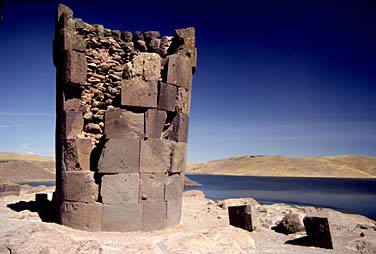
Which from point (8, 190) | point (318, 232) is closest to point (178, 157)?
point (318, 232)

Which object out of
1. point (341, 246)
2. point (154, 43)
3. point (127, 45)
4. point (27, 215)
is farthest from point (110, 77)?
point (341, 246)

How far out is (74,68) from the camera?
8.21 metres

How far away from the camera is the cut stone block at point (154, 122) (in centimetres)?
820

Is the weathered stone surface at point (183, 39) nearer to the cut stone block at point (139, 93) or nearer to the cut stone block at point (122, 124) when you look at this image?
the cut stone block at point (139, 93)

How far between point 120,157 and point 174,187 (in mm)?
1669

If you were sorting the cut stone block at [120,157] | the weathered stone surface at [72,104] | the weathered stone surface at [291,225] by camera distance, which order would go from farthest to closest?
the weathered stone surface at [291,225] → the weathered stone surface at [72,104] → the cut stone block at [120,157]

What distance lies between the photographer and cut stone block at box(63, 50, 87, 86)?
26.8ft

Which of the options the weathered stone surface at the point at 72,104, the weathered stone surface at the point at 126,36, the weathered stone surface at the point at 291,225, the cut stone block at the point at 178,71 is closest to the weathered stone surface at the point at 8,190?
the weathered stone surface at the point at 72,104

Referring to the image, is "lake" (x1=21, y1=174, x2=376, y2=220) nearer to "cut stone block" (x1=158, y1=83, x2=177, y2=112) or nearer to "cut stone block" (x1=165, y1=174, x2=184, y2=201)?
"cut stone block" (x1=165, y1=174, x2=184, y2=201)

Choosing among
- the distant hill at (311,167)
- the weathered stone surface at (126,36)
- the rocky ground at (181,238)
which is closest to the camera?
the rocky ground at (181,238)

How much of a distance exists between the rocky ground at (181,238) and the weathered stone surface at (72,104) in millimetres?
2740

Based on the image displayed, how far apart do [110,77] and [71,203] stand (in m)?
3.18

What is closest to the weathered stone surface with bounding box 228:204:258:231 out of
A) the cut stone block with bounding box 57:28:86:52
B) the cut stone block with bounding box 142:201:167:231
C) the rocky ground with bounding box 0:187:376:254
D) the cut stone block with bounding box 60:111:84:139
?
the rocky ground with bounding box 0:187:376:254

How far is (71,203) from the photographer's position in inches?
312
